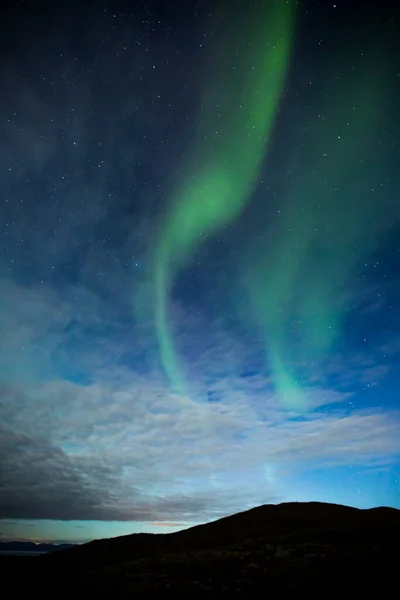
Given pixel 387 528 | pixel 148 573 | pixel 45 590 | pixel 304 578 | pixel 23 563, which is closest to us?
pixel 304 578

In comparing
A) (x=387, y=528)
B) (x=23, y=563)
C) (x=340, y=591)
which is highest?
(x=387, y=528)

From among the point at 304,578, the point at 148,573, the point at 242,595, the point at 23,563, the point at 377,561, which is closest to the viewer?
the point at 242,595

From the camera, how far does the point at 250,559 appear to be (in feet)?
128

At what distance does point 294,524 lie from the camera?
69.2 m

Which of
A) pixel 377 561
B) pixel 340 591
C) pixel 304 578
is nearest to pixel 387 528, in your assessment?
pixel 377 561

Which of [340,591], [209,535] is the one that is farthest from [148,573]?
[209,535]

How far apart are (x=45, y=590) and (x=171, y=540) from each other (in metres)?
39.6

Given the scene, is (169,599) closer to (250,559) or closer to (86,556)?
(250,559)

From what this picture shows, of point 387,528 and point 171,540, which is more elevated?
point 387,528

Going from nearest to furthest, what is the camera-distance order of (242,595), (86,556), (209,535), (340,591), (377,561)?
(340,591), (242,595), (377,561), (86,556), (209,535)

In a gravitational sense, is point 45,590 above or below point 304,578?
below

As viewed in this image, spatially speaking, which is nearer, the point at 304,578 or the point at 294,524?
the point at 304,578

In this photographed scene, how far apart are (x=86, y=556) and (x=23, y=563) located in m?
11.0

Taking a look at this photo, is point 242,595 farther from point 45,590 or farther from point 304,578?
point 45,590
